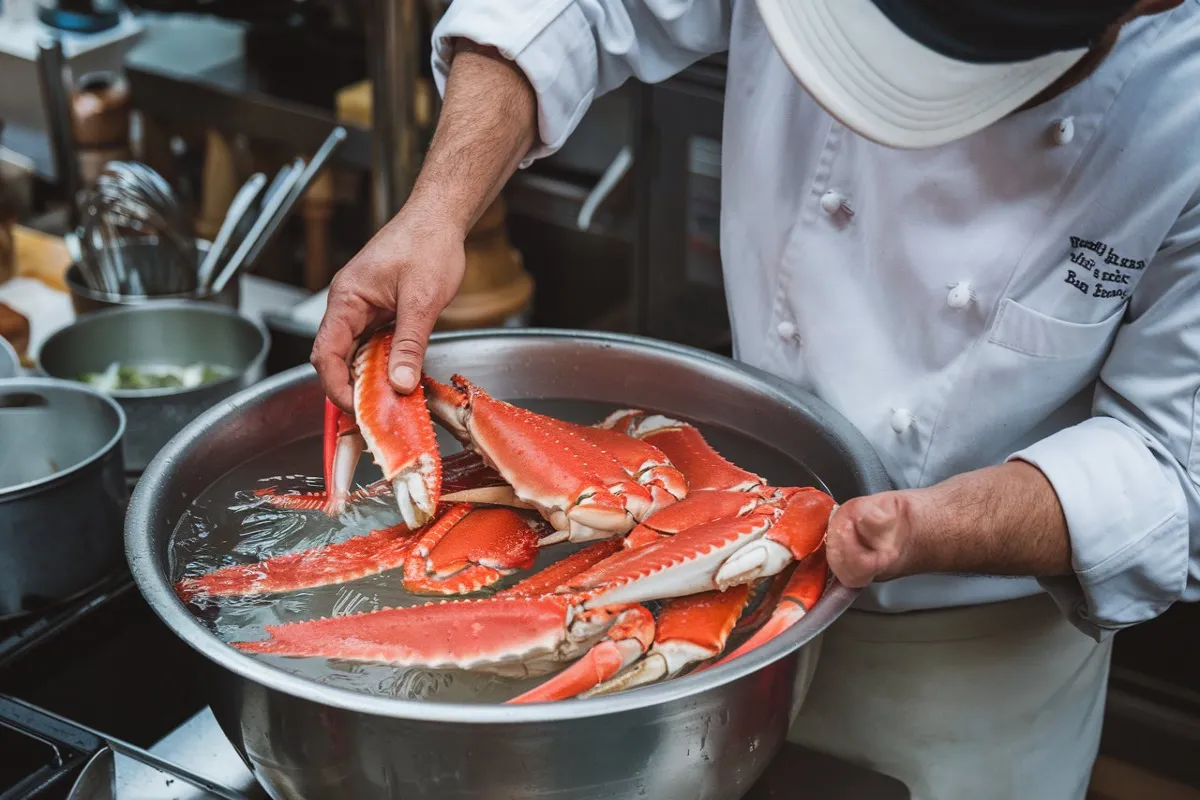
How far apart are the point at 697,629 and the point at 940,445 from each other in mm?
437

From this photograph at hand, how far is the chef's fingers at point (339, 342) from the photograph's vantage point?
4.05ft

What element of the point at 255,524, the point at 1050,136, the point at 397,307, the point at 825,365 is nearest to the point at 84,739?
the point at 255,524

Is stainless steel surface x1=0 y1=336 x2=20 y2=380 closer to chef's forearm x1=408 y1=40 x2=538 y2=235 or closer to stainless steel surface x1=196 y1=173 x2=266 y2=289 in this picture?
stainless steel surface x1=196 y1=173 x2=266 y2=289

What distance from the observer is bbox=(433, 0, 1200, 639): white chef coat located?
1148 mm

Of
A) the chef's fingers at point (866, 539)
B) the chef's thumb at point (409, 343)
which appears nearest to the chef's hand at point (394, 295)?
the chef's thumb at point (409, 343)

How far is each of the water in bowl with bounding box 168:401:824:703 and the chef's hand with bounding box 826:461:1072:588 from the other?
0.47ft

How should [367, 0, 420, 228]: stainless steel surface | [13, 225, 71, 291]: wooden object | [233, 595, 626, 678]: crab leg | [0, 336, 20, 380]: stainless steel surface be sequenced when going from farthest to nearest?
[13, 225, 71, 291]: wooden object → [367, 0, 420, 228]: stainless steel surface → [0, 336, 20, 380]: stainless steel surface → [233, 595, 626, 678]: crab leg

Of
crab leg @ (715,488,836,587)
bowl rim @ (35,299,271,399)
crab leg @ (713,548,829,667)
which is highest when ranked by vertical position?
crab leg @ (715,488,836,587)

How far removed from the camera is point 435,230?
1.31 m

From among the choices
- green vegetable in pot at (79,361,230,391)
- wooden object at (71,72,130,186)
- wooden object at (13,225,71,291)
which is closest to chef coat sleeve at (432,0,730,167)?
green vegetable in pot at (79,361,230,391)

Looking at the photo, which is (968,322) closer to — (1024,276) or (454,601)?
(1024,276)

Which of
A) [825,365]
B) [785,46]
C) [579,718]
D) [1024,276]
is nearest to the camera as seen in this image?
[579,718]

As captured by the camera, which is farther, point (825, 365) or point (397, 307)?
point (825, 365)

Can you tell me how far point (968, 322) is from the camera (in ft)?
4.22
